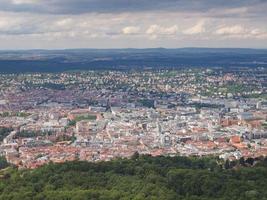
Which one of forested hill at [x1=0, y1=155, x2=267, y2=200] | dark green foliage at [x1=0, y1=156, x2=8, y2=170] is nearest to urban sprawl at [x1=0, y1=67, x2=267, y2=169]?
dark green foliage at [x1=0, y1=156, x2=8, y2=170]

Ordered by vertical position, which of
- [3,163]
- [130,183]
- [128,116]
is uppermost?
[130,183]

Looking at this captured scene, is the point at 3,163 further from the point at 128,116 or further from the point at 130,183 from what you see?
the point at 128,116

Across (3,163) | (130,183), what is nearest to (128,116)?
(3,163)

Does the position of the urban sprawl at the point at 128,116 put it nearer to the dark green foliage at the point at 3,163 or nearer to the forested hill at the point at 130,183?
the dark green foliage at the point at 3,163

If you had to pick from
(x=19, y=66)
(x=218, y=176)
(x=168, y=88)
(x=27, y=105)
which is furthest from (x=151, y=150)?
(x=19, y=66)

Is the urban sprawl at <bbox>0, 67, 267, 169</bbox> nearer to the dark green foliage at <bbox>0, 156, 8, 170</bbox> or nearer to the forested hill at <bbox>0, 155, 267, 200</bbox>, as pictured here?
the dark green foliage at <bbox>0, 156, 8, 170</bbox>

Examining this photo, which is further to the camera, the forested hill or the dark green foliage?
the dark green foliage

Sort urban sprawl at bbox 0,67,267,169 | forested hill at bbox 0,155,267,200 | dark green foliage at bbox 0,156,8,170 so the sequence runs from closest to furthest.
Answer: forested hill at bbox 0,155,267,200
dark green foliage at bbox 0,156,8,170
urban sprawl at bbox 0,67,267,169
